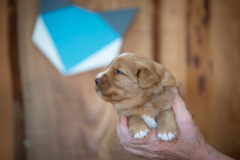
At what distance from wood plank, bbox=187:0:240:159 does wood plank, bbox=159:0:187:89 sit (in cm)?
12

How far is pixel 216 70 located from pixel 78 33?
99.2 inches

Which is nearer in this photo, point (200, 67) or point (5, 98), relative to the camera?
point (5, 98)

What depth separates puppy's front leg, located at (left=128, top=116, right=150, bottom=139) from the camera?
5.55ft

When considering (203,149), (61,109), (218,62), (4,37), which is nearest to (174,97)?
(203,149)

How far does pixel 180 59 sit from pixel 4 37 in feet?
10.2

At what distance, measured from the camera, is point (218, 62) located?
3.32 meters

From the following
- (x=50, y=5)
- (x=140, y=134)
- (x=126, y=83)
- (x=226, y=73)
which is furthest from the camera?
(x=226, y=73)

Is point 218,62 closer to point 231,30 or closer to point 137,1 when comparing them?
point 231,30

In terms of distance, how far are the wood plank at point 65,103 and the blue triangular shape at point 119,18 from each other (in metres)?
0.11

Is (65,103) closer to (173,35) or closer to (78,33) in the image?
(78,33)

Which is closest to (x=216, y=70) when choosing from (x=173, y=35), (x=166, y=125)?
(x=173, y=35)

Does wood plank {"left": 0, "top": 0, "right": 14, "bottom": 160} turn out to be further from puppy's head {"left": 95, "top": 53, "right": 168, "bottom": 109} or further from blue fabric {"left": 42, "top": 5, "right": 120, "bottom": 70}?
puppy's head {"left": 95, "top": 53, "right": 168, "bottom": 109}

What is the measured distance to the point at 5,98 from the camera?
127 inches

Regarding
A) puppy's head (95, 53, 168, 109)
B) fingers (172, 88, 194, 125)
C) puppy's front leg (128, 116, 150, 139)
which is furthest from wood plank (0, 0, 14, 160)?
fingers (172, 88, 194, 125)
